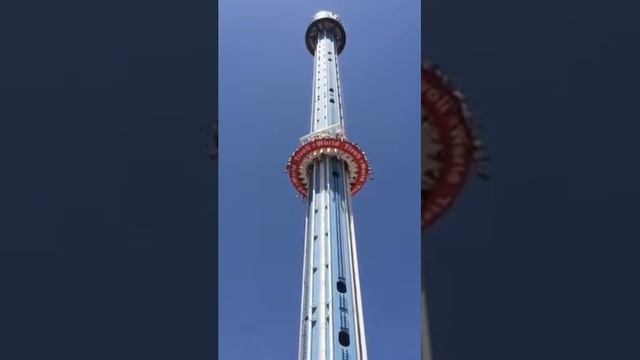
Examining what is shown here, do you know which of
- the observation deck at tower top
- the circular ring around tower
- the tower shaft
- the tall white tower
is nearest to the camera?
the tower shaft

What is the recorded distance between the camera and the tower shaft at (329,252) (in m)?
38.6

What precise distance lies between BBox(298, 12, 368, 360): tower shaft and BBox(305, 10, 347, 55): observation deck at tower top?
9192 millimetres

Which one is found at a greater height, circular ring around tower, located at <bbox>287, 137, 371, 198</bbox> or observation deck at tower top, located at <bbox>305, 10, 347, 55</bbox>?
observation deck at tower top, located at <bbox>305, 10, 347, 55</bbox>

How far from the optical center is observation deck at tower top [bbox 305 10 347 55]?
217 ft

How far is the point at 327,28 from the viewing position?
6606 centimetres

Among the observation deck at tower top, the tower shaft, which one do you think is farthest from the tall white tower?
the observation deck at tower top

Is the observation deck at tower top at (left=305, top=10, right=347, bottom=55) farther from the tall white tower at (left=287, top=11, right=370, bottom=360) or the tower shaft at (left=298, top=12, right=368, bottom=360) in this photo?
the tower shaft at (left=298, top=12, right=368, bottom=360)

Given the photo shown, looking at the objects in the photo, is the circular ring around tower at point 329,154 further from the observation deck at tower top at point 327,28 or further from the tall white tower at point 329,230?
the observation deck at tower top at point 327,28

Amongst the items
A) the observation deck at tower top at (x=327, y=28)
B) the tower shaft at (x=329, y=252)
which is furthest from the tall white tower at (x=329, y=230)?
the observation deck at tower top at (x=327, y=28)

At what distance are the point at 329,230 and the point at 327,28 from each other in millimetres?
28041

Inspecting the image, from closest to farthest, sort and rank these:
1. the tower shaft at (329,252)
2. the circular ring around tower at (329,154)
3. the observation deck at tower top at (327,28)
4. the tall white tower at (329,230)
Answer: the tower shaft at (329,252), the tall white tower at (329,230), the circular ring around tower at (329,154), the observation deck at tower top at (327,28)

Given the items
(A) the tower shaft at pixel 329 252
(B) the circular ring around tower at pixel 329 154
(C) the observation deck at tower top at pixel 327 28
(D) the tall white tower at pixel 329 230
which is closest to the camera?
(A) the tower shaft at pixel 329 252

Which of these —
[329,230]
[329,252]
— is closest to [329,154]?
[329,230]

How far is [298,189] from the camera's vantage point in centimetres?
5169
